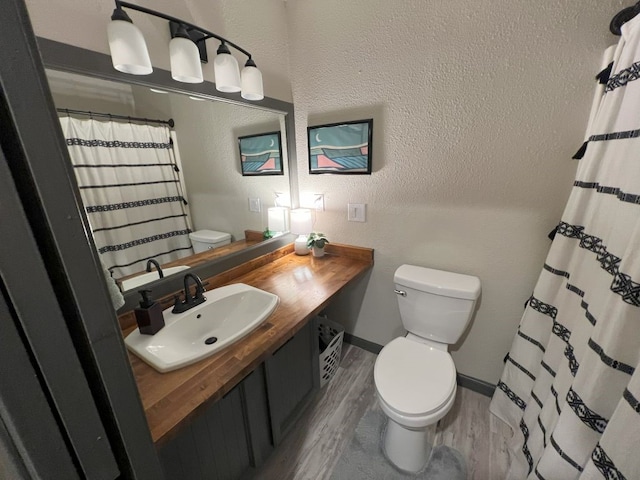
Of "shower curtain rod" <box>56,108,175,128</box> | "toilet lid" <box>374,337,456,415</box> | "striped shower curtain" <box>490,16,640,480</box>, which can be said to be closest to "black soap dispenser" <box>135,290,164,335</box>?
"shower curtain rod" <box>56,108,175,128</box>

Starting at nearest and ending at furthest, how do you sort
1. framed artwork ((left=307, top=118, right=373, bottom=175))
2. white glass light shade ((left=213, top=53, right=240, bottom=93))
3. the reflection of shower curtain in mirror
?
1. the reflection of shower curtain in mirror
2. white glass light shade ((left=213, top=53, right=240, bottom=93))
3. framed artwork ((left=307, top=118, right=373, bottom=175))

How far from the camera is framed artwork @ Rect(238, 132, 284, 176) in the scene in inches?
→ 63.3

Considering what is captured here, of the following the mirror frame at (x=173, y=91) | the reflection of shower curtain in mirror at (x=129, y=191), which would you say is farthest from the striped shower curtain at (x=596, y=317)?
the reflection of shower curtain in mirror at (x=129, y=191)

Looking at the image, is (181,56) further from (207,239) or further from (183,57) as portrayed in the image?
(207,239)

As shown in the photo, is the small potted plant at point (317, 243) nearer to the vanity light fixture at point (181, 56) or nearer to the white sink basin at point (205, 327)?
the white sink basin at point (205, 327)

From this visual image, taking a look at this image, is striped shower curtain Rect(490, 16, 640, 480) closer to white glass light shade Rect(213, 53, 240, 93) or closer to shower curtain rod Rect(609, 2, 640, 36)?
shower curtain rod Rect(609, 2, 640, 36)

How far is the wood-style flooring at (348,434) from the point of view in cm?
126

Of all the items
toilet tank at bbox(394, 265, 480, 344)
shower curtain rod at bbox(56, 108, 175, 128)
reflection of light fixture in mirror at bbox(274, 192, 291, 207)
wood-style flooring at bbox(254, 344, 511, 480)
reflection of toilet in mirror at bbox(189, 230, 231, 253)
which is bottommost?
wood-style flooring at bbox(254, 344, 511, 480)

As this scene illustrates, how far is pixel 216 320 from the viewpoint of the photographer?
1249 millimetres

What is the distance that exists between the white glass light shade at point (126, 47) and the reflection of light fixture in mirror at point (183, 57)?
137 millimetres

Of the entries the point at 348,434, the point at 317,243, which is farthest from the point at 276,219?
the point at 348,434

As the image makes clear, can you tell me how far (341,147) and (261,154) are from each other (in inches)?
20.5

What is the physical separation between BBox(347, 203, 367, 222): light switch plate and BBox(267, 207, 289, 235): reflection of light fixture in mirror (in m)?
0.46

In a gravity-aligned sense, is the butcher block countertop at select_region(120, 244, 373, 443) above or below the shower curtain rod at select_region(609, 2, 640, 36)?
below
